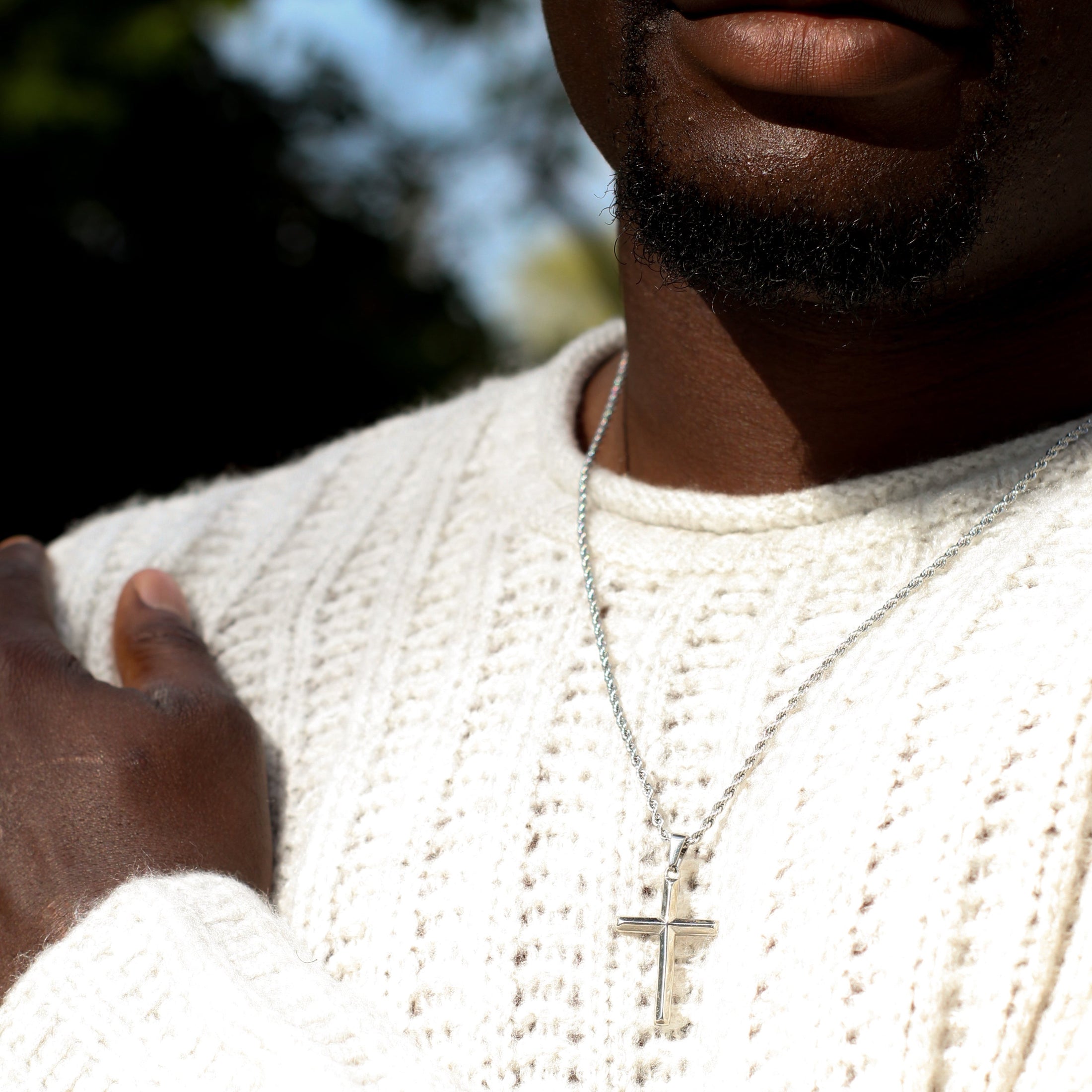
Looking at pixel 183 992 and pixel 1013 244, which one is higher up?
pixel 1013 244

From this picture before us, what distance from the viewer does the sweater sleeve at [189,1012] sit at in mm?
1287

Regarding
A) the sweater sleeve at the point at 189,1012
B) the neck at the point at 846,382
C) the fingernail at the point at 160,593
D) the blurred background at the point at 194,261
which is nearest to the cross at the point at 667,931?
the sweater sleeve at the point at 189,1012

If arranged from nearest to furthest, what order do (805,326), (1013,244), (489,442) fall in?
(1013,244) < (805,326) < (489,442)

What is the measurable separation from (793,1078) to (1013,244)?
39.5 inches

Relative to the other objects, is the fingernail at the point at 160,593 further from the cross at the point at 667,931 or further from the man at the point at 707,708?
the cross at the point at 667,931

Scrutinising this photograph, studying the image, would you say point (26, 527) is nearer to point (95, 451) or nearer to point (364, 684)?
point (95, 451)

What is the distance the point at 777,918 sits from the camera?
4.24 ft

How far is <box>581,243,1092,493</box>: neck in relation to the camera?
64.9 inches

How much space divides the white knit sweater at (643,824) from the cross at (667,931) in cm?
2

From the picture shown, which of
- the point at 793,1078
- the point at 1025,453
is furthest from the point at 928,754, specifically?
the point at 1025,453

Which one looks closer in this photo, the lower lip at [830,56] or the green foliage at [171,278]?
the lower lip at [830,56]

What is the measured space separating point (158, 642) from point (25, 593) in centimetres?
29

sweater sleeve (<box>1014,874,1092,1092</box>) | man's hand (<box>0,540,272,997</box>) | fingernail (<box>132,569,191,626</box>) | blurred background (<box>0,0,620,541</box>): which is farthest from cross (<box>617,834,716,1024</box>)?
blurred background (<box>0,0,620,541</box>)

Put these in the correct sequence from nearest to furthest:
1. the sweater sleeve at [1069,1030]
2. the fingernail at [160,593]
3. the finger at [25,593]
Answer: the sweater sleeve at [1069,1030], the finger at [25,593], the fingernail at [160,593]
